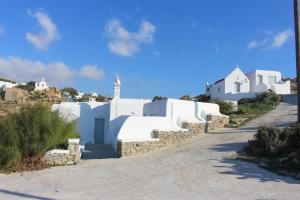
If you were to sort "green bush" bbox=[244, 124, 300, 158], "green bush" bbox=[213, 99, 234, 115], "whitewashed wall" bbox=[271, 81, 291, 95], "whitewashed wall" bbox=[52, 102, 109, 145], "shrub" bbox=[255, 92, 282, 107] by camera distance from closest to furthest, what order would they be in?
"green bush" bbox=[244, 124, 300, 158], "whitewashed wall" bbox=[52, 102, 109, 145], "green bush" bbox=[213, 99, 234, 115], "shrub" bbox=[255, 92, 282, 107], "whitewashed wall" bbox=[271, 81, 291, 95]

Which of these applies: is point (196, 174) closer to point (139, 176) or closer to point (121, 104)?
point (139, 176)

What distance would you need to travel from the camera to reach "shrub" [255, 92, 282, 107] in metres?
32.0

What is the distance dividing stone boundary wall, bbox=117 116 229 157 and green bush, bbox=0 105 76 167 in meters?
3.26

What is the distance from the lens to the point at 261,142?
50.1 feet

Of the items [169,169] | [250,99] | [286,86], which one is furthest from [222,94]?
[169,169]

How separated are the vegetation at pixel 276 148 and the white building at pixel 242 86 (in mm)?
22031

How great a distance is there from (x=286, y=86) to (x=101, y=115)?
2577 cm

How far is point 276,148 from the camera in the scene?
1441cm

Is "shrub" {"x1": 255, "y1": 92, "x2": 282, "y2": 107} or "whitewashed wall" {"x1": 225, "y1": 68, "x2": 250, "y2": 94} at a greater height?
"whitewashed wall" {"x1": 225, "y1": 68, "x2": 250, "y2": 94}

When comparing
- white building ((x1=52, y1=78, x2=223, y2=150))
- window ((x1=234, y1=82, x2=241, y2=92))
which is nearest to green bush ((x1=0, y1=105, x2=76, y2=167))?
white building ((x1=52, y1=78, x2=223, y2=150))

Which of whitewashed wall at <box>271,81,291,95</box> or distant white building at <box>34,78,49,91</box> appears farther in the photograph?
distant white building at <box>34,78,49,91</box>

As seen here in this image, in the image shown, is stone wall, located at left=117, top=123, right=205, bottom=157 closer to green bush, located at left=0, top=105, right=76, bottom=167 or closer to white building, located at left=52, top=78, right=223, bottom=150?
white building, located at left=52, top=78, right=223, bottom=150

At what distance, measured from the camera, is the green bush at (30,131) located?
14430 mm

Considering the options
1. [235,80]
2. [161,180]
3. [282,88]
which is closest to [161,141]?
[161,180]
